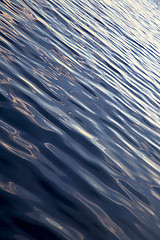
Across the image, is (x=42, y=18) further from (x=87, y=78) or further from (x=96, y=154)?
(x=96, y=154)

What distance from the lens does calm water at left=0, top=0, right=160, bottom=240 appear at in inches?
171

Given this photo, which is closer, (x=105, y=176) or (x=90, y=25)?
(x=105, y=176)

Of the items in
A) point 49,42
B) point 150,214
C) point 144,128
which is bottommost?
point 150,214

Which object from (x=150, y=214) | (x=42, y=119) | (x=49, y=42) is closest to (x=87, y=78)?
(x=49, y=42)

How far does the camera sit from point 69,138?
20.6 feet

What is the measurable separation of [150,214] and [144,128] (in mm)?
4098

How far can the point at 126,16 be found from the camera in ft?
82.8

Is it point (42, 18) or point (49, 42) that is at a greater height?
point (42, 18)

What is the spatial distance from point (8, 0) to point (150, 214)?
10.4 metres

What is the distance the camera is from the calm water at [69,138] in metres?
4.36

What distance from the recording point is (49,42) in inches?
419

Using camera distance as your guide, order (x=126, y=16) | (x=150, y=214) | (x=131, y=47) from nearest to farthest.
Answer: (x=150, y=214), (x=131, y=47), (x=126, y=16)

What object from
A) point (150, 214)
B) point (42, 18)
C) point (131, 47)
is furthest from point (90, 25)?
point (150, 214)

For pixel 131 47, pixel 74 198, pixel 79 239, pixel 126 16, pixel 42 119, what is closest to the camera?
pixel 79 239
